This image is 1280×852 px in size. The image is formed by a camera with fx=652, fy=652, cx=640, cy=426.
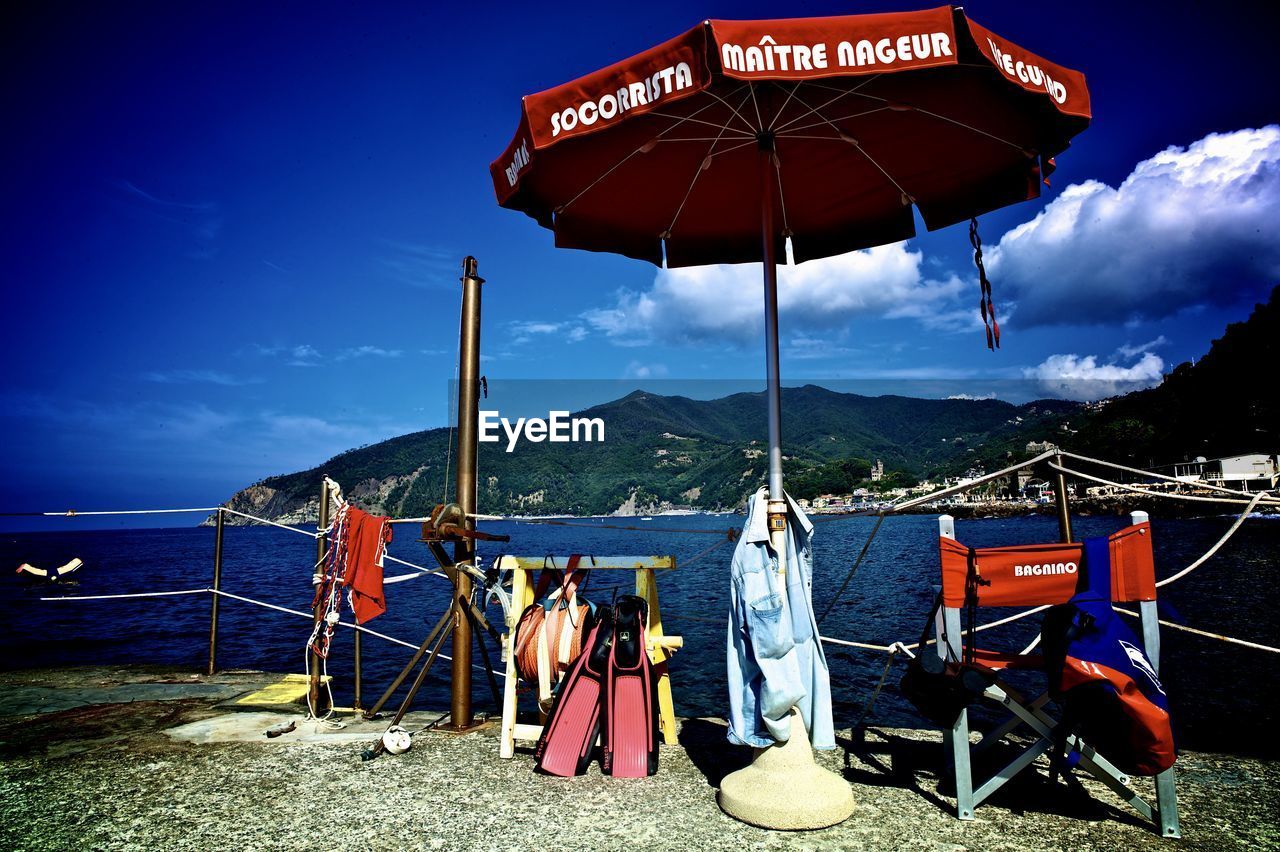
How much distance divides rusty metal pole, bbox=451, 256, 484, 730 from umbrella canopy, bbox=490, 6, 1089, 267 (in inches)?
38.5

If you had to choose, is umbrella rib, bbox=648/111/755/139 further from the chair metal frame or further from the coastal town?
the coastal town

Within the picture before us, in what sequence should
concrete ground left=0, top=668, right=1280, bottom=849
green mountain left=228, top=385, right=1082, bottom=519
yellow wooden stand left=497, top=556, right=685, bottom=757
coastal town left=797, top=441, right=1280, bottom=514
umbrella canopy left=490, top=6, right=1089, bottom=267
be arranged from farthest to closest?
green mountain left=228, top=385, right=1082, bottom=519 → coastal town left=797, top=441, right=1280, bottom=514 → yellow wooden stand left=497, top=556, right=685, bottom=757 → concrete ground left=0, top=668, right=1280, bottom=849 → umbrella canopy left=490, top=6, right=1089, bottom=267

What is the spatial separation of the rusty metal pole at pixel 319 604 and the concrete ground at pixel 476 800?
1.17 feet

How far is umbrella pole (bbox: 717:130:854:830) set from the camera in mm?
3240

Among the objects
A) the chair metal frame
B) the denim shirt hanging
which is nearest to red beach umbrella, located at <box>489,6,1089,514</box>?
the denim shirt hanging

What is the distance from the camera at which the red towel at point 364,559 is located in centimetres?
518

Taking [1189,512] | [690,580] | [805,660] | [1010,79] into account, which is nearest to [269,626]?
[690,580]

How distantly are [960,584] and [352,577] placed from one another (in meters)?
4.35

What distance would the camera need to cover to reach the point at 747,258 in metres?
5.75

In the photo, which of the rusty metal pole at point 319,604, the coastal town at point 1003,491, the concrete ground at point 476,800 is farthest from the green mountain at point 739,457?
the concrete ground at point 476,800

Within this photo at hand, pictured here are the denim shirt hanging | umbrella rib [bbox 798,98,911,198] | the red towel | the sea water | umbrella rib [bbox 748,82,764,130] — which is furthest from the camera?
the sea water

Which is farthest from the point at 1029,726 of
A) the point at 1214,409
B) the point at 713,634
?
the point at 1214,409

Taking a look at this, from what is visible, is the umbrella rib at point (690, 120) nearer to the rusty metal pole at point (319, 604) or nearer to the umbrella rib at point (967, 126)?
the umbrella rib at point (967, 126)

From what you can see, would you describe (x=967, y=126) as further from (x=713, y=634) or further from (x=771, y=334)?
(x=713, y=634)
